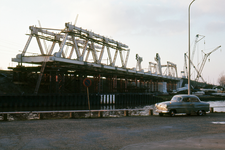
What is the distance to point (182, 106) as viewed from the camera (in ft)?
61.2

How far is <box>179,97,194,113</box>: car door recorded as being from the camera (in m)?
18.6

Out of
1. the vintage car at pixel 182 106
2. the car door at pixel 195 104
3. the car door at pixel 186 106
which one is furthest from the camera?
the car door at pixel 195 104

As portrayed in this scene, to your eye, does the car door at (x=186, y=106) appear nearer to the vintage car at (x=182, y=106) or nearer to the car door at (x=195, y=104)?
the vintage car at (x=182, y=106)

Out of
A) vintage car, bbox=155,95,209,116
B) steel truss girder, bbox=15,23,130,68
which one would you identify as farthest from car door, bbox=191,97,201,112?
steel truss girder, bbox=15,23,130,68

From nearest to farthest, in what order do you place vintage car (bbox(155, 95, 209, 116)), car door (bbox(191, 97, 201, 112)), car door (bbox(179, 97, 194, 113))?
vintage car (bbox(155, 95, 209, 116))
car door (bbox(179, 97, 194, 113))
car door (bbox(191, 97, 201, 112))

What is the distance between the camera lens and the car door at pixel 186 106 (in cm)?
1863

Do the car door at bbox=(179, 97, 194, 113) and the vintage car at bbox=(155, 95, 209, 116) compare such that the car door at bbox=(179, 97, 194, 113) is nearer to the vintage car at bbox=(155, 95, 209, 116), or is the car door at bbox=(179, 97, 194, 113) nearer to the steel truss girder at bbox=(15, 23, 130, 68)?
the vintage car at bbox=(155, 95, 209, 116)

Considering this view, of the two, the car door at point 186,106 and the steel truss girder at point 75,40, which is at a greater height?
the steel truss girder at point 75,40

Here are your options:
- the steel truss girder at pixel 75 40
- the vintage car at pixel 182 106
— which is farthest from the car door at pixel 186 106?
the steel truss girder at pixel 75 40

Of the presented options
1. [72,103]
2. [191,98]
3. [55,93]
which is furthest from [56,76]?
[191,98]

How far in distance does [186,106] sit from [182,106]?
16.2 inches

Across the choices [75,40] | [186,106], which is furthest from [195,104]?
[75,40]

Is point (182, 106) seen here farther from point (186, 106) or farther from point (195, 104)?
point (195, 104)

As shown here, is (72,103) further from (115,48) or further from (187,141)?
(187,141)
